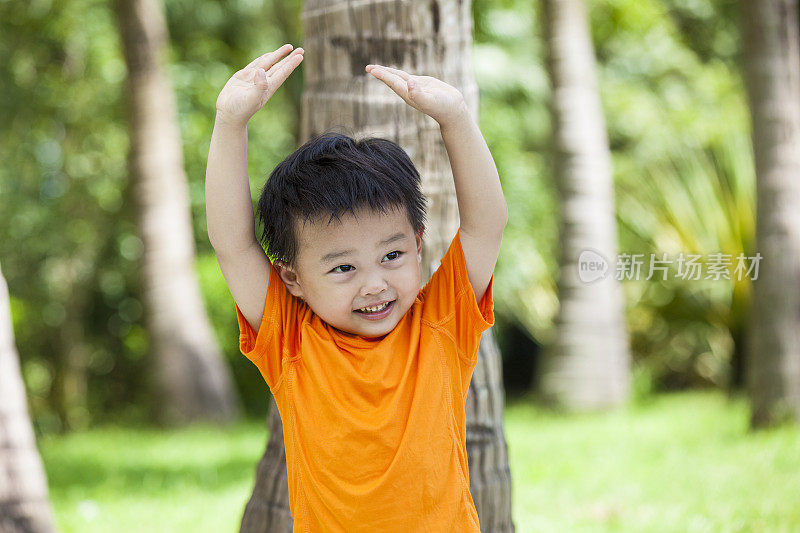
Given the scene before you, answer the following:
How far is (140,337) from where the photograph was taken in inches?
409

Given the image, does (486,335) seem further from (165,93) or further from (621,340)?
(165,93)

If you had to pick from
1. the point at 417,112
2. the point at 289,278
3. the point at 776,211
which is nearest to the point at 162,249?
the point at 776,211

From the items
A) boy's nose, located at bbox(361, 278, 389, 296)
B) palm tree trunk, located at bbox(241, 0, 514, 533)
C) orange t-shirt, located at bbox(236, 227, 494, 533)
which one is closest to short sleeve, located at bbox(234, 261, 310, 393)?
orange t-shirt, located at bbox(236, 227, 494, 533)

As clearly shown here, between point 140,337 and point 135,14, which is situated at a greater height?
point 135,14

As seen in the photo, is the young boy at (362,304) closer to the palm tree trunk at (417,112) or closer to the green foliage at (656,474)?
the palm tree trunk at (417,112)

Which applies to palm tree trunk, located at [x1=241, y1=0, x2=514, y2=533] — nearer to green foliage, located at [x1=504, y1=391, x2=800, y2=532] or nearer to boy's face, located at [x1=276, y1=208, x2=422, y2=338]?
boy's face, located at [x1=276, y1=208, x2=422, y2=338]

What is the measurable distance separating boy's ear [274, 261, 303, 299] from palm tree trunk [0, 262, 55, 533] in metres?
1.75

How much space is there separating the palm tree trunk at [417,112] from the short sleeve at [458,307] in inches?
25.7

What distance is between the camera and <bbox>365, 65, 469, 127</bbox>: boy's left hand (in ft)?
6.27

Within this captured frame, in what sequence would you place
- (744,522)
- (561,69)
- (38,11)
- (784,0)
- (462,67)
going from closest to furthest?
1. (462,67)
2. (744,522)
3. (784,0)
4. (561,69)
5. (38,11)

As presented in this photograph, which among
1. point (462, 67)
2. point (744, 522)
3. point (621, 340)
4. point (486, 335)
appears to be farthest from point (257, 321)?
point (621, 340)

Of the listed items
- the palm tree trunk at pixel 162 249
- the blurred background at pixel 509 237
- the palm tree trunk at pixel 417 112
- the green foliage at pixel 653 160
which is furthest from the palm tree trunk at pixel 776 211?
the palm tree trunk at pixel 162 249

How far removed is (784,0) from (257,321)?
492 cm

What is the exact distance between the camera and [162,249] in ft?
26.5
